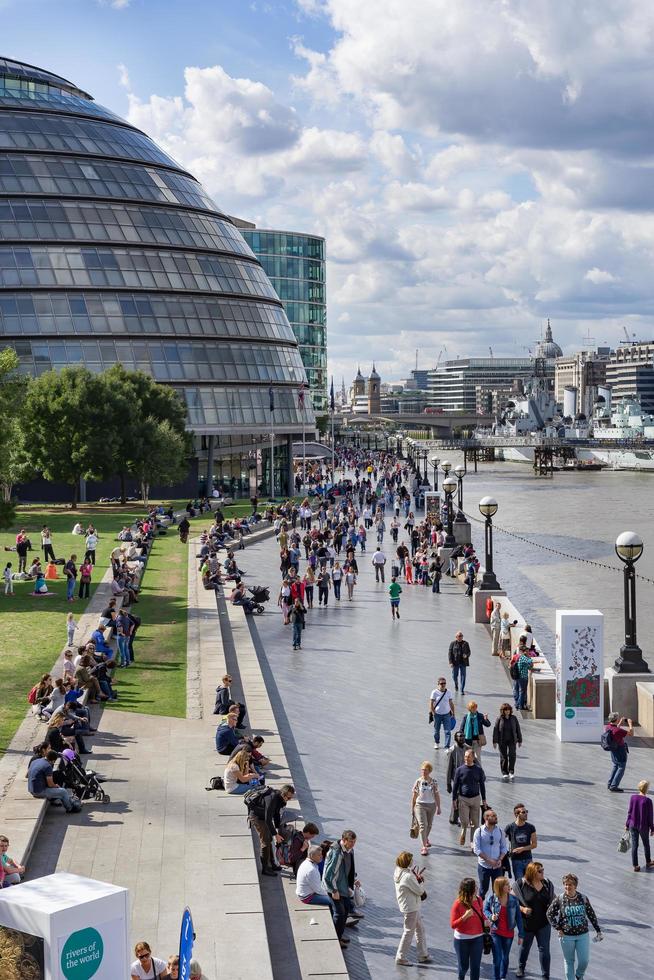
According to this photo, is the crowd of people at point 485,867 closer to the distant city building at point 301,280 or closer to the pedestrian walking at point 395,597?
the pedestrian walking at point 395,597

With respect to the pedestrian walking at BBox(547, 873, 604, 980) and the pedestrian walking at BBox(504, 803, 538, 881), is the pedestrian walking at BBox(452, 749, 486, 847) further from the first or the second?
the pedestrian walking at BBox(547, 873, 604, 980)

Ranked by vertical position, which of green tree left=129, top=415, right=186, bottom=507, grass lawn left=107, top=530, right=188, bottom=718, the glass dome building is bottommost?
grass lawn left=107, top=530, right=188, bottom=718

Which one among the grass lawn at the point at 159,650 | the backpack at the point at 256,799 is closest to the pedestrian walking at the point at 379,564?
the grass lawn at the point at 159,650

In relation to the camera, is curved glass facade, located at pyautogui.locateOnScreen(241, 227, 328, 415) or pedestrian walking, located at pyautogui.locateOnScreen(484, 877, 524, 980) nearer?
pedestrian walking, located at pyautogui.locateOnScreen(484, 877, 524, 980)

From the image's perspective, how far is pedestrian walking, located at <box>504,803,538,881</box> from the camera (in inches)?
551

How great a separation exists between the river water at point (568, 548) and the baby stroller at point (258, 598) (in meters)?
8.21

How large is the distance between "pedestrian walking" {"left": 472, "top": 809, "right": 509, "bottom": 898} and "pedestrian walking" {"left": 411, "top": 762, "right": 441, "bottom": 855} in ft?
5.65

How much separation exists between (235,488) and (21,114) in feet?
95.4

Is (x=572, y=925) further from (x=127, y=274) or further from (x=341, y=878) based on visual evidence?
(x=127, y=274)

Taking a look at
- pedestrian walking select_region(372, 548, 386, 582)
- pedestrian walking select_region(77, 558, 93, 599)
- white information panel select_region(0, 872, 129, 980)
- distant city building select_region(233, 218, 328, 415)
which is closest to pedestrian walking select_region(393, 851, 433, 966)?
white information panel select_region(0, 872, 129, 980)

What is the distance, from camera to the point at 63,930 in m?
8.55

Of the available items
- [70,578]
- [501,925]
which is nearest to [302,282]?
[70,578]

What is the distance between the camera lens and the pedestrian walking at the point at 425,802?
15625 mm

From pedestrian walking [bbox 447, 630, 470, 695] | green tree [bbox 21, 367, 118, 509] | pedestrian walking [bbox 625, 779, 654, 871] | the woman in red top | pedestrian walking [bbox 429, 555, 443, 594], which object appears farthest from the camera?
green tree [bbox 21, 367, 118, 509]
